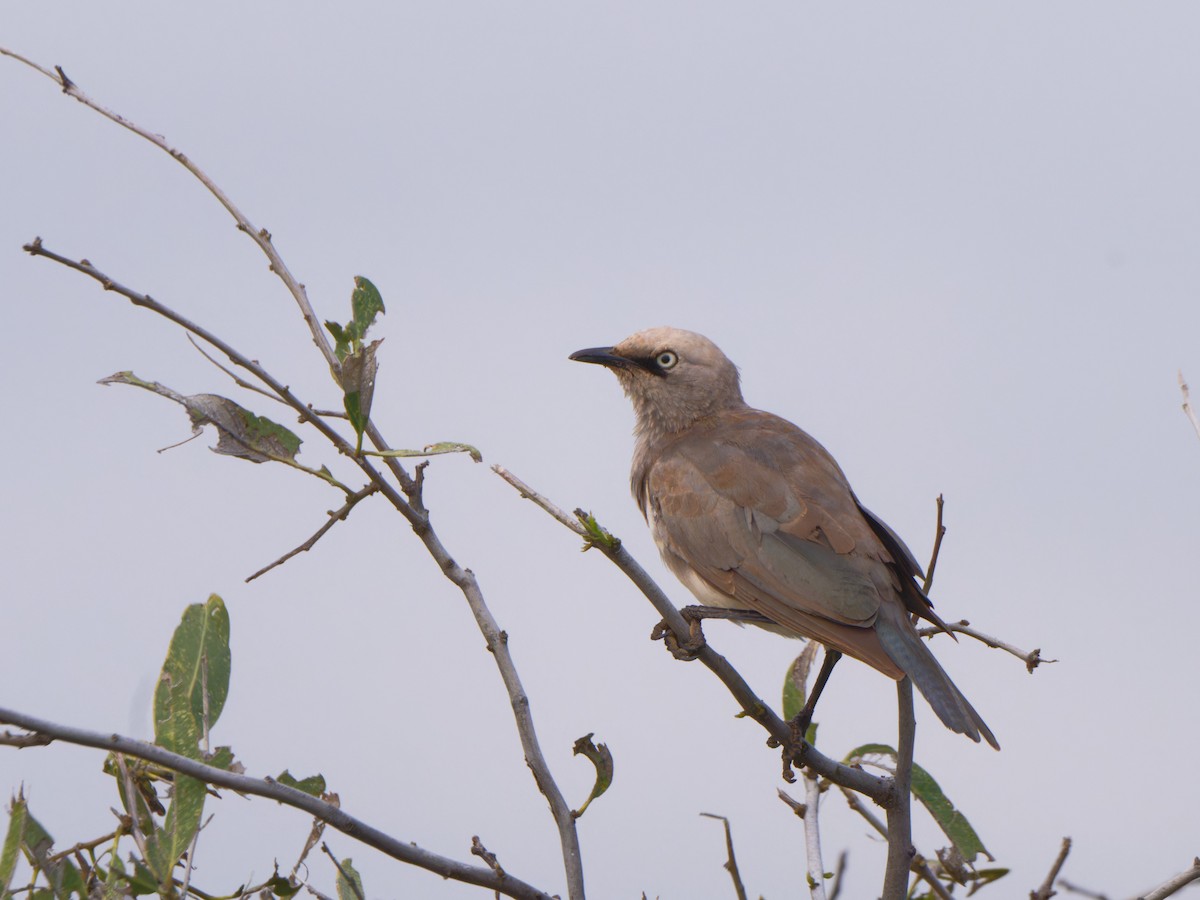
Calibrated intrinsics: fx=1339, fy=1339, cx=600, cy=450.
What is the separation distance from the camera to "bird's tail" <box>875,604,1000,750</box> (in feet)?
14.7

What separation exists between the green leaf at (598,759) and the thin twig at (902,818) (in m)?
0.82

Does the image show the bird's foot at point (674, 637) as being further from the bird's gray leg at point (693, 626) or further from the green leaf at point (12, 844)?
the green leaf at point (12, 844)

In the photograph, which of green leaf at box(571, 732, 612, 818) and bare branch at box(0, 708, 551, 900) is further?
green leaf at box(571, 732, 612, 818)

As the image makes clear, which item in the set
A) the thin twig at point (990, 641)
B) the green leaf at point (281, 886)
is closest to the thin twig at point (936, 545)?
the thin twig at point (990, 641)

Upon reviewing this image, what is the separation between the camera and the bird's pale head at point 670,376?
680 centimetres

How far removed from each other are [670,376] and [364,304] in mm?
3460

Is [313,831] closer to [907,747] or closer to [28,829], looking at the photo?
[28,829]

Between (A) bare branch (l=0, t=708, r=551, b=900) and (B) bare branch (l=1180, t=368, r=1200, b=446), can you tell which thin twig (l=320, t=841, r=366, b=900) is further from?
(B) bare branch (l=1180, t=368, r=1200, b=446)

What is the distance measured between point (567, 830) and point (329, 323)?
1.34 metres

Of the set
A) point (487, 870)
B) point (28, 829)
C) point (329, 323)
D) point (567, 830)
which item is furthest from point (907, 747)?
point (28, 829)

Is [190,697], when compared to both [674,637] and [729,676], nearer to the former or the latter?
[729,676]

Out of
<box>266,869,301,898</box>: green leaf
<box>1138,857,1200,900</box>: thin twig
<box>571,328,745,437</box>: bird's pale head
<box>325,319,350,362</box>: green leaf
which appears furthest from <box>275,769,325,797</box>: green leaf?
<box>571,328,745,437</box>: bird's pale head

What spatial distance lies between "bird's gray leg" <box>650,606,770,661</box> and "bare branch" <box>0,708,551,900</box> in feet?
2.72

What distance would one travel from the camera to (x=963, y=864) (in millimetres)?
4340
